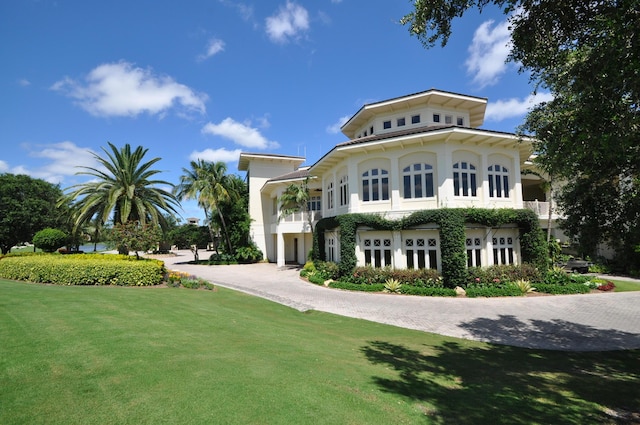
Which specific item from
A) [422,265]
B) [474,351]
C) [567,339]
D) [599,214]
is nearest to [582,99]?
[599,214]

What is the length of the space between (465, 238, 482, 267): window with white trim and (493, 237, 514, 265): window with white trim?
1.17m

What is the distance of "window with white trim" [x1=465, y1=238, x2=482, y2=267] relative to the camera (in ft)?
62.6

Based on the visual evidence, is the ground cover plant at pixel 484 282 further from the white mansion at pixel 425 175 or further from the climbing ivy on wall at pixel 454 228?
the white mansion at pixel 425 175

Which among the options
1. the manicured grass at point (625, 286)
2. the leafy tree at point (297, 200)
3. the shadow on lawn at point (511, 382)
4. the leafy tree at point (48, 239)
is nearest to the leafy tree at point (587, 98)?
the shadow on lawn at point (511, 382)

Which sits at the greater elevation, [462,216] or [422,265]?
[462,216]

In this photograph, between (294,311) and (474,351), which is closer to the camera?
(474,351)

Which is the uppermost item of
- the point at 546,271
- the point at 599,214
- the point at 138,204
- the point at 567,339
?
the point at 138,204

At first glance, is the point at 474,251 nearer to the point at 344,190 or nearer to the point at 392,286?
the point at 392,286

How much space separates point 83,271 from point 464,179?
21.8 meters

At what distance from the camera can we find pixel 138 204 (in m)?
20.5

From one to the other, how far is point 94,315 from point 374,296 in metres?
12.8

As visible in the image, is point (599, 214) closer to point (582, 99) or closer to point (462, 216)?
point (582, 99)

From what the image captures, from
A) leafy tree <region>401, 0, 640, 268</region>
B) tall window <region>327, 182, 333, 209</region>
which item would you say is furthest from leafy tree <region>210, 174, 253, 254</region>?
leafy tree <region>401, 0, 640, 268</region>

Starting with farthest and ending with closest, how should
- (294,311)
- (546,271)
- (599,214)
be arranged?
(546,271), (294,311), (599,214)
